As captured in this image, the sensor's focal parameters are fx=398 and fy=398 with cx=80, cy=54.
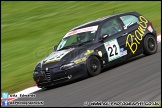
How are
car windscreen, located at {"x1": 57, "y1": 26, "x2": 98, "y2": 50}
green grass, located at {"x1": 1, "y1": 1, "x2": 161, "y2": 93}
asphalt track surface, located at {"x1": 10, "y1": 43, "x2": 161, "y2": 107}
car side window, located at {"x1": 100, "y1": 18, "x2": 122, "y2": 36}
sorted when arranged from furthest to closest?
green grass, located at {"x1": 1, "y1": 1, "x2": 161, "y2": 93} < car side window, located at {"x1": 100, "y1": 18, "x2": 122, "y2": 36} < car windscreen, located at {"x1": 57, "y1": 26, "x2": 98, "y2": 50} < asphalt track surface, located at {"x1": 10, "y1": 43, "x2": 161, "y2": 107}

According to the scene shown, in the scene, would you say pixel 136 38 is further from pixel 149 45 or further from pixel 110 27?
pixel 110 27

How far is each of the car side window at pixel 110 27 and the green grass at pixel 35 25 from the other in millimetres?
2577

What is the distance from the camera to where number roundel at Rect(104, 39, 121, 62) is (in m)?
10.8

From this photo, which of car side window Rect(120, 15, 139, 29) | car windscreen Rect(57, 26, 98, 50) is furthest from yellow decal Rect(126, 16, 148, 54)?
car windscreen Rect(57, 26, 98, 50)

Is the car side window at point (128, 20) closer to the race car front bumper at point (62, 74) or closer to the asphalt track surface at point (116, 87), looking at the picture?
the asphalt track surface at point (116, 87)

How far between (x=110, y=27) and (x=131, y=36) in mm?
665

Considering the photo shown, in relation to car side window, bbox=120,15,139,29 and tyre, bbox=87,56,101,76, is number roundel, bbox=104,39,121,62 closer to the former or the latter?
tyre, bbox=87,56,101,76

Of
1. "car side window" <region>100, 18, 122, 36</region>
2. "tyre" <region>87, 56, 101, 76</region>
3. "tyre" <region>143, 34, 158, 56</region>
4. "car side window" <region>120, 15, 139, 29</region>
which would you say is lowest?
"tyre" <region>87, 56, 101, 76</region>

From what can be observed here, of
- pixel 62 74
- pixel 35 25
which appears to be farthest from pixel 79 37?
pixel 35 25

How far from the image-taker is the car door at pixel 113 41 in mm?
10820

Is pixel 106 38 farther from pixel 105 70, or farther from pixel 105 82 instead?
pixel 105 82

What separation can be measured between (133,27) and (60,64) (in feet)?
9.52

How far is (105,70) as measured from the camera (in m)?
11.2

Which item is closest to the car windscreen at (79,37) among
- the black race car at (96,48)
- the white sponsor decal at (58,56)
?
the black race car at (96,48)
